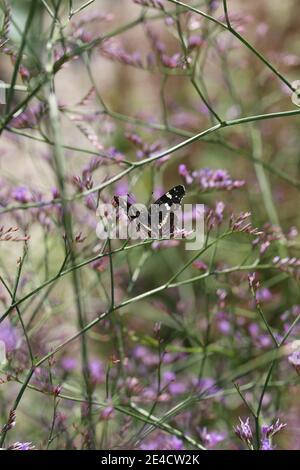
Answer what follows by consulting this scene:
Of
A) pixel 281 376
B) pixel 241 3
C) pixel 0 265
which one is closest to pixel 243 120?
pixel 0 265

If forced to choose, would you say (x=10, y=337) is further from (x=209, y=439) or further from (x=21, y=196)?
(x=209, y=439)

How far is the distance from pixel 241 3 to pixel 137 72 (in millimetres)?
826

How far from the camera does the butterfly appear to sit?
1.44 meters

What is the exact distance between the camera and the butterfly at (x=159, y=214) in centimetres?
144

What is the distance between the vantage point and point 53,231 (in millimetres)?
2033

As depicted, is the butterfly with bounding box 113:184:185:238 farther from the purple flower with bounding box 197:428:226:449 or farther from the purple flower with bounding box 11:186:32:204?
the purple flower with bounding box 197:428:226:449

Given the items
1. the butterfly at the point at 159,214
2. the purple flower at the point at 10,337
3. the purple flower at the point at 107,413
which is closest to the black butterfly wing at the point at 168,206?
the butterfly at the point at 159,214

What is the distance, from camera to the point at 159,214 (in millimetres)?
1493

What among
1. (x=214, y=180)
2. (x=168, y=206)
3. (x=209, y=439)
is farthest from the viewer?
(x=214, y=180)

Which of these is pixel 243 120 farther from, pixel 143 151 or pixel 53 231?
pixel 53 231

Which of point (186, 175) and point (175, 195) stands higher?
point (186, 175)

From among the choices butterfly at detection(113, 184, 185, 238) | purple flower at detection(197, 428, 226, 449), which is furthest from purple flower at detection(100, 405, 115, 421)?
butterfly at detection(113, 184, 185, 238)

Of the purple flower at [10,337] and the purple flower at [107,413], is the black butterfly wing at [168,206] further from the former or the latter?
the purple flower at [10,337]

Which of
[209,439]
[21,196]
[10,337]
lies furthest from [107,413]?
[21,196]
